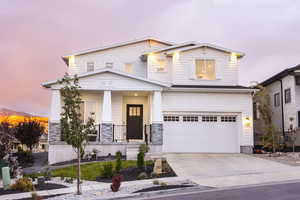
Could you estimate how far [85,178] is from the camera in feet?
44.5

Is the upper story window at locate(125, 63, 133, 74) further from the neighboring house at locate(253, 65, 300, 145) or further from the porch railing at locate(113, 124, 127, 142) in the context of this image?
the neighboring house at locate(253, 65, 300, 145)

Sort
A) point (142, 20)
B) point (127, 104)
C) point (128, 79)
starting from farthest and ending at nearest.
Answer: point (142, 20)
point (127, 104)
point (128, 79)

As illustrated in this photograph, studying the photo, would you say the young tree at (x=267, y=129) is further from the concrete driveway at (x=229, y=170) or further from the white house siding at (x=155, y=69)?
the white house siding at (x=155, y=69)

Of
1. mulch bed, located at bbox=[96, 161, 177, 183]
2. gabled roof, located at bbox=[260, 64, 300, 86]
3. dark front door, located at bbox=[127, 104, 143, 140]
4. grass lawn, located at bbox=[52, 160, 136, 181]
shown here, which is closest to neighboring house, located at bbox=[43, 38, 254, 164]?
dark front door, located at bbox=[127, 104, 143, 140]

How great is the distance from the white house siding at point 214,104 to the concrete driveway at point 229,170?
2.91 metres

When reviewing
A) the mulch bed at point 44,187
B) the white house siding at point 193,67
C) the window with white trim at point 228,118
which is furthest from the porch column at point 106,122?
the window with white trim at point 228,118

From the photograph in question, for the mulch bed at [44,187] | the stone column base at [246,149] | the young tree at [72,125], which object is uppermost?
the young tree at [72,125]

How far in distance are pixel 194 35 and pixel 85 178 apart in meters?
21.4

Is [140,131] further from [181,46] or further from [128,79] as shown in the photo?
[181,46]

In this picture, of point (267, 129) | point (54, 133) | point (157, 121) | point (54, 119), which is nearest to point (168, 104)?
point (157, 121)

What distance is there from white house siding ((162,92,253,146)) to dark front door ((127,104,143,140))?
2259 mm

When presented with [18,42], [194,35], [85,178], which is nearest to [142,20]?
[194,35]

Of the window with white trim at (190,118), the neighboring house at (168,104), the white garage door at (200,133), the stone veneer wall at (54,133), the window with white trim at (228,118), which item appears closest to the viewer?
the stone veneer wall at (54,133)

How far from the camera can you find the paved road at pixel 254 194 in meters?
9.13
